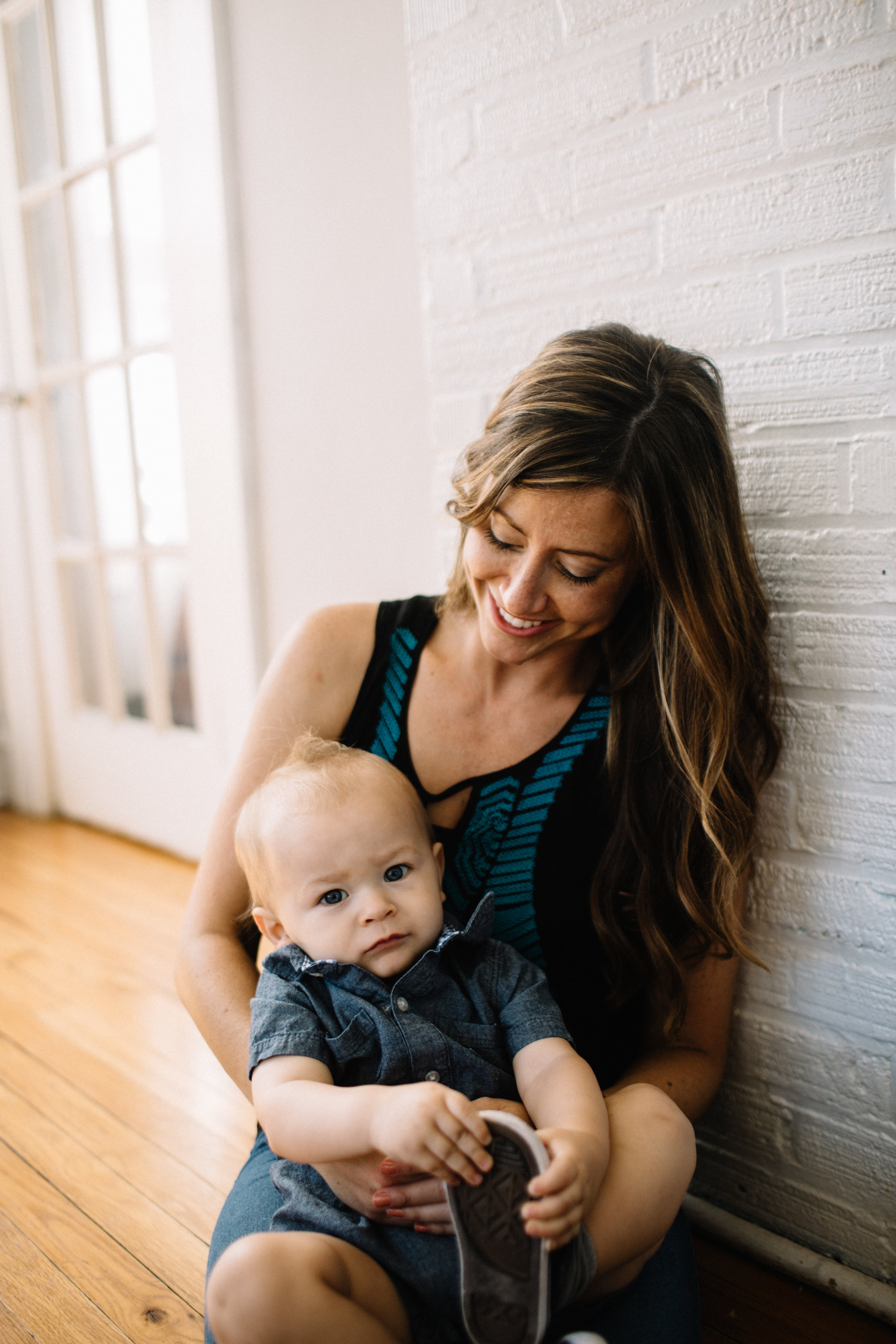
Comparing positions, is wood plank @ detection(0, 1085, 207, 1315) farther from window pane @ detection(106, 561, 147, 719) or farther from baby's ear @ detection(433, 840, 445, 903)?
window pane @ detection(106, 561, 147, 719)

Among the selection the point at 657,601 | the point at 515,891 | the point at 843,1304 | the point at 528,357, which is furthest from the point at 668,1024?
the point at 528,357

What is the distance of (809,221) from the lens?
1.05m

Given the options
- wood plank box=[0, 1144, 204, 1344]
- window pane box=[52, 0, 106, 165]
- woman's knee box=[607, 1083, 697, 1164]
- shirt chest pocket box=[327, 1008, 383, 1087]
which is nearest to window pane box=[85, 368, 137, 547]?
window pane box=[52, 0, 106, 165]

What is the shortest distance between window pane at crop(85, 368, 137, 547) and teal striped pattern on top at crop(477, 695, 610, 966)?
1.93m

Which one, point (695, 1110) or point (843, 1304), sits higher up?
point (695, 1110)

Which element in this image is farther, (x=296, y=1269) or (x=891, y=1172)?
(x=891, y=1172)

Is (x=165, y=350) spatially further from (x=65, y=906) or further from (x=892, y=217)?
(x=892, y=217)

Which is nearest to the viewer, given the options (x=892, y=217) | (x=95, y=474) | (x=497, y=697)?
(x=892, y=217)

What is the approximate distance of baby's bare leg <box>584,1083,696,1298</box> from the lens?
0.86 m

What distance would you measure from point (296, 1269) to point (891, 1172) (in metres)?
0.72

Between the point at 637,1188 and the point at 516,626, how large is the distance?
1.83 feet

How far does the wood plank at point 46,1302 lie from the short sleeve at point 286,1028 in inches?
18.9

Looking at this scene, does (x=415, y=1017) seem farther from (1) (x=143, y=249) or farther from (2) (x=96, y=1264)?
(1) (x=143, y=249)

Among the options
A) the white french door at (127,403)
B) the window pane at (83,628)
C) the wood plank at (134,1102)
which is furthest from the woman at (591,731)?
the window pane at (83,628)
